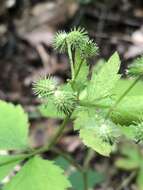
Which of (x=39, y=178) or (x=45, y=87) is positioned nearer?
(x=45, y=87)

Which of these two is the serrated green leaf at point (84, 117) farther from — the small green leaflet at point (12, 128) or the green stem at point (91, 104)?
the small green leaflet at point (12, 128)

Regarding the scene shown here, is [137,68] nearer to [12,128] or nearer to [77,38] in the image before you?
[77,38]

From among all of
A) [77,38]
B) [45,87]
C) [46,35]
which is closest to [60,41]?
[77,38]

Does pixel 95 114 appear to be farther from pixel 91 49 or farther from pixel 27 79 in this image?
pixel 27 79

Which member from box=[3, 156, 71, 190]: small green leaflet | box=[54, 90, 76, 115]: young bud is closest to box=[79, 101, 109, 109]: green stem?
box=[54, 90, 76, 115]: young bud

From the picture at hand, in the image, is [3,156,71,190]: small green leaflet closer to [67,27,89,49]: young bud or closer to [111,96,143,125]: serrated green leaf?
[111,96,143,125]: serrated green leaf

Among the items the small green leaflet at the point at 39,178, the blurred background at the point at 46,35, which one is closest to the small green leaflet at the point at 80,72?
the small green leaflet at the point at 39,178
